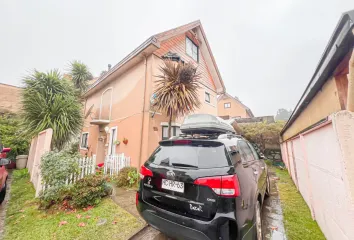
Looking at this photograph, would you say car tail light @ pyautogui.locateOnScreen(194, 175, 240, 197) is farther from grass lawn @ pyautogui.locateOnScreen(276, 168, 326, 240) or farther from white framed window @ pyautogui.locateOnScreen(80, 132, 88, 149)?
white framed window @ pyautogui.locateOnScreen(80, 132, 88, 149)

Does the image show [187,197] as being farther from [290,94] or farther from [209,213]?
[290,94]

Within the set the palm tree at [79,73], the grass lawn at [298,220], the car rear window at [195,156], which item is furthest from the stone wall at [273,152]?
the palm tree at [79,73]

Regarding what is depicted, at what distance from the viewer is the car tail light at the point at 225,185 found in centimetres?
159

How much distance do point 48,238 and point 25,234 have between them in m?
0.55

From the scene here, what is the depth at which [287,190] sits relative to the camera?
5.30 metres

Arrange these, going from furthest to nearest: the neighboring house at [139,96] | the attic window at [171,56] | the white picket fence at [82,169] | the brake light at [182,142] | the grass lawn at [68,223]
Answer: the attic window at [171,56]
the neighboring house at [139,96]
the white picket fence at [82,169]
the grass lawn at [68,223]
the brake light at [182,142]

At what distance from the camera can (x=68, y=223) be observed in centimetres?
290

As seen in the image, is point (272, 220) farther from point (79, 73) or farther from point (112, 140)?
point (79, 73)

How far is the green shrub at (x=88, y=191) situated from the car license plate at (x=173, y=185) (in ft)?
9.05

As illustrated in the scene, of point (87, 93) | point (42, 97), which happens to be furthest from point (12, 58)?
point (42, 97)

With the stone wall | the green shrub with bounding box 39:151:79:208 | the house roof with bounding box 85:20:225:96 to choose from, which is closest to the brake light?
the green shrub with bounding box 39:151:79:208

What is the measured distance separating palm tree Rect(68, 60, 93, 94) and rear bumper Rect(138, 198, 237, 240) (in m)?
14.3

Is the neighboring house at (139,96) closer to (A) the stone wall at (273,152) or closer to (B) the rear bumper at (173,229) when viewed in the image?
(B) the rear bumper at (173,229)

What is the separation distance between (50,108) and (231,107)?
2574 centimetres
